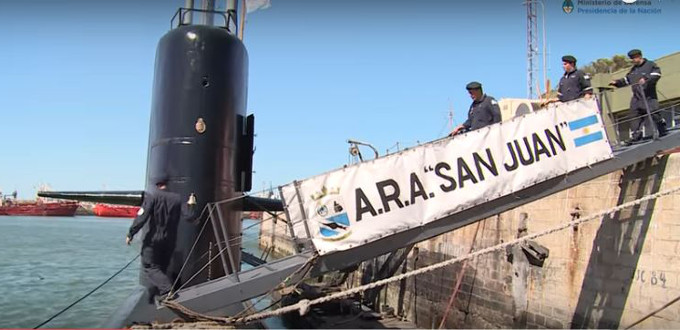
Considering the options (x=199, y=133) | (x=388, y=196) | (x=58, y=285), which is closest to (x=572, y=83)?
(x=388, y=196)

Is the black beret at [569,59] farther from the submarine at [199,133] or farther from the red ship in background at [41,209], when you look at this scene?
the red ship in background at [41,209]

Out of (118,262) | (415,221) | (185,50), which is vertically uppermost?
(185,50)

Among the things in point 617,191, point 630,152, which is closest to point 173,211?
point 630,152

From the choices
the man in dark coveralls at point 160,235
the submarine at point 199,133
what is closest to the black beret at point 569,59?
the submarine at point 199,133

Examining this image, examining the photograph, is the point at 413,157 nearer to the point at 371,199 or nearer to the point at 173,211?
the point at 371,199

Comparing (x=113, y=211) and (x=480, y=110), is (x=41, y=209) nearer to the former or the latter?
(x=113, y=211)

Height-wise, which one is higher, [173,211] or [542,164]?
[542,164]

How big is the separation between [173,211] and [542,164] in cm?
503

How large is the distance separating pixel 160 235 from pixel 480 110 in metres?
5.03

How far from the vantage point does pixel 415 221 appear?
638 cm

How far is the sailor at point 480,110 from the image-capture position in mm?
7820

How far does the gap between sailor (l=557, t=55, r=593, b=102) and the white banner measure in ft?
3.66

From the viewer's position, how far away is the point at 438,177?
6551 millimetres

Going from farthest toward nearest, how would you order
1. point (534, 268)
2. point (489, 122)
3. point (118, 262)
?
point (118, 262)
point (534, 268)
point (489, 122)
